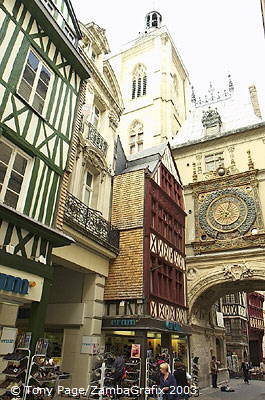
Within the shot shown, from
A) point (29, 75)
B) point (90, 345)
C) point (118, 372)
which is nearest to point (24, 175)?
point (29, 75)

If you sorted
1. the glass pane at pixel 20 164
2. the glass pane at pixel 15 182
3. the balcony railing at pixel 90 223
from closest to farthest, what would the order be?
the glass pane at pixel 15 182 → the glass pane at pixel 20 164 → the balcony railing at pixel 90 223

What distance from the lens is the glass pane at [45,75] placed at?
291 inches

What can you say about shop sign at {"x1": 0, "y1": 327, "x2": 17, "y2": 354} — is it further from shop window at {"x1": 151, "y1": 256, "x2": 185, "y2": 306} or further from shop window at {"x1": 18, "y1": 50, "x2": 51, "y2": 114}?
shop window at {"x1": 151, "y1": 256, "x2": 185, "y2": 306}

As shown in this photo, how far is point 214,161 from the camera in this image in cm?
1744

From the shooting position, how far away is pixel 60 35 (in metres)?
7.79

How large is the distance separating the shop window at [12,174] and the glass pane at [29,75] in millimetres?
1706

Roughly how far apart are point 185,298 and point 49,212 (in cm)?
907

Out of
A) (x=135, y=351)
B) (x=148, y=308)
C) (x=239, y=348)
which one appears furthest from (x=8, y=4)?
(x=239, y=348)

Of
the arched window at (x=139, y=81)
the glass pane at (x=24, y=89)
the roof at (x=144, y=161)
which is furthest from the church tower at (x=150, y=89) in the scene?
the glass pane at (x=24, y=89)

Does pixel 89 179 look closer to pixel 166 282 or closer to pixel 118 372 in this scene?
pixel 166 282

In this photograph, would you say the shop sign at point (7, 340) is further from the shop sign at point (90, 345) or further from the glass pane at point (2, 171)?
the shop sign at point (90, 345)

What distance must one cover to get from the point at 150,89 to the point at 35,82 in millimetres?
21591

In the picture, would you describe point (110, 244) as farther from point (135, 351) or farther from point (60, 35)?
point (60, 35)

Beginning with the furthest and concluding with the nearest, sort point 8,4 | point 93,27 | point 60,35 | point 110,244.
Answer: point 93,27 < point 110,244 < point 60,35 < point 8,4
